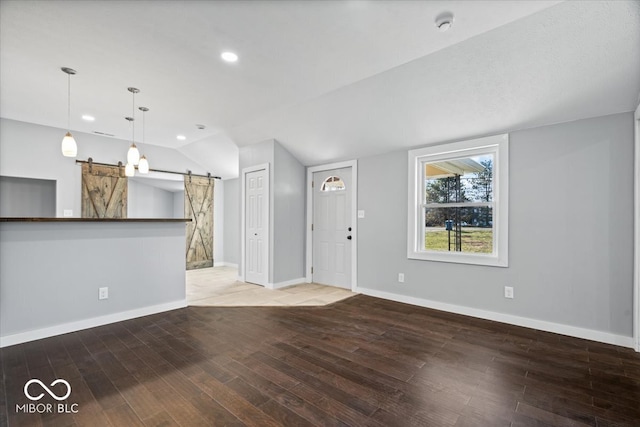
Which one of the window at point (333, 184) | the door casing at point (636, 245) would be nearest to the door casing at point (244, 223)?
the window at point (333, 184)

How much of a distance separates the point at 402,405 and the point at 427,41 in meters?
2.83

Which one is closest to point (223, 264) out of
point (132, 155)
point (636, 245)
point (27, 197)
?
point (27, 197)

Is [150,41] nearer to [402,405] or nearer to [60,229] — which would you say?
[60,229]

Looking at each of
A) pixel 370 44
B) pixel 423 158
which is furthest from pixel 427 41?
pixel 423 158

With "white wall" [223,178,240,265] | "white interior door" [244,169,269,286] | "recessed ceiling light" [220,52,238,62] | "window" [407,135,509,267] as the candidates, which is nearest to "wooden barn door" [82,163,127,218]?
"white wall" [223,178,240,265]

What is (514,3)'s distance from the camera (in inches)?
82.0

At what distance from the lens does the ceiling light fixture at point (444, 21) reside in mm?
2195

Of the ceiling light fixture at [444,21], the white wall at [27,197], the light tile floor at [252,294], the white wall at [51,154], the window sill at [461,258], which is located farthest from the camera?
the white wall at [27,197]

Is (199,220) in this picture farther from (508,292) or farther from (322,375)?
(508,292)

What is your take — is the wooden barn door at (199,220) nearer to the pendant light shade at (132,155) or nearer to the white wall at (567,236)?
the pendant light shade at (132,155)

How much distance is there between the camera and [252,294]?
4.71 metres

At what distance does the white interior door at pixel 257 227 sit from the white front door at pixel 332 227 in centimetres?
96

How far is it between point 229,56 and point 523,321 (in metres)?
4.19

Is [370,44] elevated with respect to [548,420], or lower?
elevated
